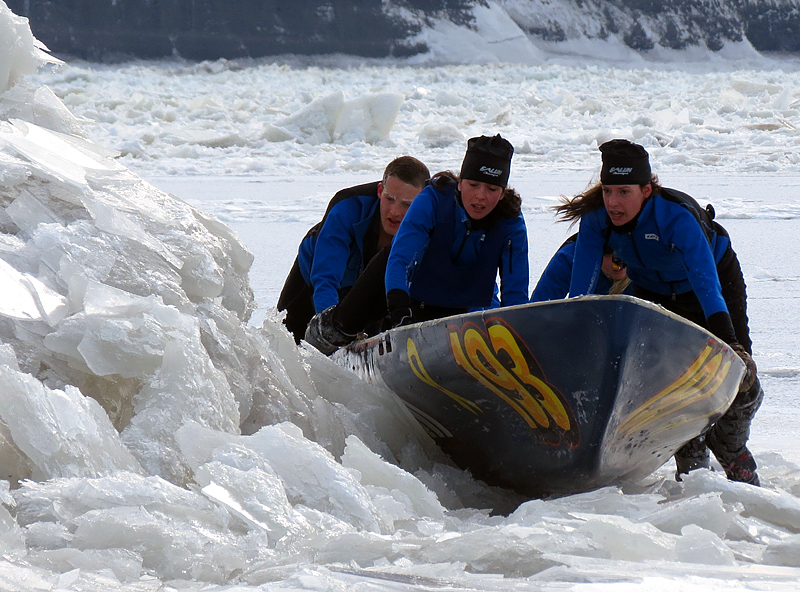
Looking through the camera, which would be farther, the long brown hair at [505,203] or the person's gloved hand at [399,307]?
the long brown hair at [505,203]

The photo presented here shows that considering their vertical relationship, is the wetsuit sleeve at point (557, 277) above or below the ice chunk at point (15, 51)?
below

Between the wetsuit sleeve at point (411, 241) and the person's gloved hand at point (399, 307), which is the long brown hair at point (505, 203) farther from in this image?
the person's gloved hand at point (399, 307)

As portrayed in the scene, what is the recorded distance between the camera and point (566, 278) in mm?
3822

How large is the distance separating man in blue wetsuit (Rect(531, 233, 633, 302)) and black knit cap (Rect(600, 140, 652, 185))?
578 mm

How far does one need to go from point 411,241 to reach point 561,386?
1.30m

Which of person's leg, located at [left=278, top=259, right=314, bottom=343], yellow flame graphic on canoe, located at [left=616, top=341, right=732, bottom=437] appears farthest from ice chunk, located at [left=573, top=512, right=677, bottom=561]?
person's leg, located at [left=278, top=259, right=314, bottom=343]

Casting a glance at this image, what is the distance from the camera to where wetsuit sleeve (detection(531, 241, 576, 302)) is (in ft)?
12.5

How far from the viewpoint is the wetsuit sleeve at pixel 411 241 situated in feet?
11.1

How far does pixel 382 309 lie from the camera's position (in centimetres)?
371

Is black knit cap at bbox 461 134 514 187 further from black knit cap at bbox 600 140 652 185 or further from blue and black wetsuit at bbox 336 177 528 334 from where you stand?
black knit cap at bbox 600 140 652 185

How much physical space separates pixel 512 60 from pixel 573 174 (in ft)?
86.1

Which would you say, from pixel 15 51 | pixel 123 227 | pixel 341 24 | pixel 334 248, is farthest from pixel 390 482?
pixel 341 24

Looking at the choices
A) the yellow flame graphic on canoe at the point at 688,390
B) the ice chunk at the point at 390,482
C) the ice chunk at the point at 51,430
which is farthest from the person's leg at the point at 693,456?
the ice chunk at the point at 51,430

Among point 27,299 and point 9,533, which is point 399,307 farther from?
point 9,533
